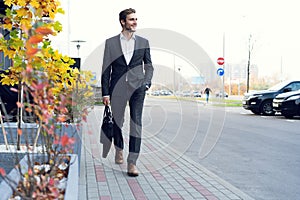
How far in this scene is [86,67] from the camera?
21.5ft

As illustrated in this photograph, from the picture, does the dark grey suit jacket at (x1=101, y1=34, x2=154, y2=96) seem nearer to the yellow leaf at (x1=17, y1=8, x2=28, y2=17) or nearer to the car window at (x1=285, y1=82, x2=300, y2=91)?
the yellow leaf at (x1=17, y1=8, x2=28, y2=17)

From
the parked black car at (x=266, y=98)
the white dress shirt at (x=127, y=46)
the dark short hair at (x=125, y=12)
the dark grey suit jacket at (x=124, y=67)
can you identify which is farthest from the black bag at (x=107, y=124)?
the parked black car at (x=266, y=98)

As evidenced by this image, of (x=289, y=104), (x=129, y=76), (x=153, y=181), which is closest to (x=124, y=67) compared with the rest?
(x=129, y=76)

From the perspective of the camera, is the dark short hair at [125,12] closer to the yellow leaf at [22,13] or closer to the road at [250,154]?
the yellow leaf at [22,13]

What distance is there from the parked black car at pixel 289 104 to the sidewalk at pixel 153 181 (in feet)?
33.6

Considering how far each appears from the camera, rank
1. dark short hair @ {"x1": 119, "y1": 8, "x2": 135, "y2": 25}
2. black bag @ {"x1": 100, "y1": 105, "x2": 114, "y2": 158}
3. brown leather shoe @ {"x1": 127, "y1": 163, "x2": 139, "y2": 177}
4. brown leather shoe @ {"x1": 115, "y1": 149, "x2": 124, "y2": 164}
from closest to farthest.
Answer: dark short hair @ {"x1": 119, "y1": 8, "x2": 135, "y2": 25}, brown leather shoe @ {"x1": 127, "y1": 163, "x2": 139, "y2": 177}, black bag @ {"x1": 100, "y1": 105, "x2": 114, "y2": 158}, brown leather shoe @ {"x1": 115, "y1": 149, "x2": 124, "y2": 164}

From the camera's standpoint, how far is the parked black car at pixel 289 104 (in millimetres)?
16031

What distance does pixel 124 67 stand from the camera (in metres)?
5.51

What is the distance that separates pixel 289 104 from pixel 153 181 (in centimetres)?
1221

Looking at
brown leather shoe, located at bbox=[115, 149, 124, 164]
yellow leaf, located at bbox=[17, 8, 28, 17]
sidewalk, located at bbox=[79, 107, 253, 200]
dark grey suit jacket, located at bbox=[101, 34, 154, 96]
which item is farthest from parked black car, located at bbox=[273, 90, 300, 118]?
yellow leaf, located at bbox=[17, 8, 28, 17]

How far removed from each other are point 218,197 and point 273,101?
13.5m

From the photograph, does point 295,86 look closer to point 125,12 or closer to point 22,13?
point 125,12

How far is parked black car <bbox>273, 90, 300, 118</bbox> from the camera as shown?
16.0 metres

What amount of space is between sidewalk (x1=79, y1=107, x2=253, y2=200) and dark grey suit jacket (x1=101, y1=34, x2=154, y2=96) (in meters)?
0.76
